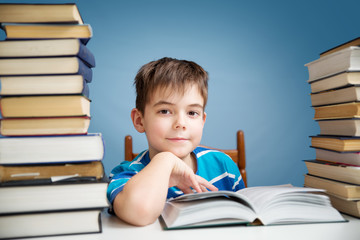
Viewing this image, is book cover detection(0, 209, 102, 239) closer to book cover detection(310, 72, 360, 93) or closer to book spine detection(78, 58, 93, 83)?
book spine detection(78, 58, 93, 83)

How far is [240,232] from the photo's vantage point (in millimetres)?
639

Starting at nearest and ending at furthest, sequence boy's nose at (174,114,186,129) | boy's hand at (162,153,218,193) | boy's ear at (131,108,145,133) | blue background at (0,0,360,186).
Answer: boy's hand at (162,153,218,193)
boy's nose at (174,114,186,129)
boy's ear at (131,108,145,133)
blue background at (0,0,360,186)

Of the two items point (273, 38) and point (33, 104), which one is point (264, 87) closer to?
point (273, 38)

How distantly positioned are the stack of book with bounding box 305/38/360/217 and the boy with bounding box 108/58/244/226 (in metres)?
0.32

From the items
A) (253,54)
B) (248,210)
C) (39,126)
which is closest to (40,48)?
(39,126)

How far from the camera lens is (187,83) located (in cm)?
107

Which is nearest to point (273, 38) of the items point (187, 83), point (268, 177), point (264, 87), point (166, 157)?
point (264, 87)

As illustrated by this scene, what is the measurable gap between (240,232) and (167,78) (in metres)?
0.59

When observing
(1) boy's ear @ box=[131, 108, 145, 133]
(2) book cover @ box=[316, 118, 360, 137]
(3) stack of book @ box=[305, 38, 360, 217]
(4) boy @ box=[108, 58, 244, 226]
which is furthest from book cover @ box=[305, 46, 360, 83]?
(1) boy's ear @ box=[131, 108, 145, 133]

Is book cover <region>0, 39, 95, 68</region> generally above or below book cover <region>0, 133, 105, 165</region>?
above

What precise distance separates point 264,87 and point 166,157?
2195 mm

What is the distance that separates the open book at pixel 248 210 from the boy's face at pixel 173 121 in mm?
296

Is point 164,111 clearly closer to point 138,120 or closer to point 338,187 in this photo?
point 138,120

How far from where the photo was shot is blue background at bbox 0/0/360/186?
2684mm
